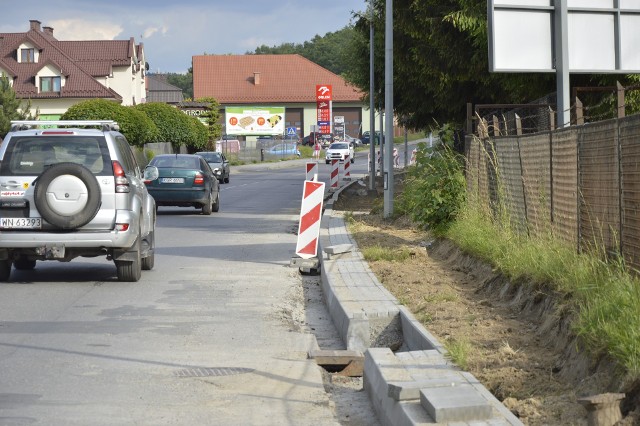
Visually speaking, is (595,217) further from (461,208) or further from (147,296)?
(461,208)

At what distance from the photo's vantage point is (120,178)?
1386 centimetres

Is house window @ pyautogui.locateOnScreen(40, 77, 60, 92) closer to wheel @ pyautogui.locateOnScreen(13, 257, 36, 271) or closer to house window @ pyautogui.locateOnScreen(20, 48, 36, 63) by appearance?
house window @ pyautogui.locateOnScreen(20, 48, 36, 63)

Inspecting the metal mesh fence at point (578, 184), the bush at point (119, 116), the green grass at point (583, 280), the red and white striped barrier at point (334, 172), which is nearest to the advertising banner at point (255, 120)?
the bush at point (119, 116)

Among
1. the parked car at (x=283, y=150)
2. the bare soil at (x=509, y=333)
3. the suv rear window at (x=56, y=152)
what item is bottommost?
the bare soil at (x=509, y=333)

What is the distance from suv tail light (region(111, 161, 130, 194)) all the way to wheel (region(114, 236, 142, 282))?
2.24 ft

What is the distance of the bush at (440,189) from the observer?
18.0 m

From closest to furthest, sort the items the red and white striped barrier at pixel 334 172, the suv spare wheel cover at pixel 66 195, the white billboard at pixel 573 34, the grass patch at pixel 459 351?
1. the grass patch at pixel 459 351
2. the white billboard at pixel 573 34
3. the suv spare wheel cover at pixel 66 195
4. the red and white striped barrier at pixel 334 172

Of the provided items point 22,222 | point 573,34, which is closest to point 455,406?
point 573,34

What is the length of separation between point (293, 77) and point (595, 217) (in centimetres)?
11255

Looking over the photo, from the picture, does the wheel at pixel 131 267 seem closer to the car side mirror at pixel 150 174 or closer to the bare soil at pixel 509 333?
the car side mirror at pixel 150 174

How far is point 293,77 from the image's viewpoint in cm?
12131

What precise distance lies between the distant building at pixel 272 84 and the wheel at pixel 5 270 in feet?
341

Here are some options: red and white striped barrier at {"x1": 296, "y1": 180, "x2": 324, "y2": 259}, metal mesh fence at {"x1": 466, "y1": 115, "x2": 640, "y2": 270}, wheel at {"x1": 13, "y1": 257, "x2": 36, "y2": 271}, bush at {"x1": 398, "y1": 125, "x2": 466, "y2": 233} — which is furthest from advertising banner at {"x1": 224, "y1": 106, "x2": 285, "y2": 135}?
metal mesh fence at {"x1": 466, "y1": 115, "x2": 640, "y2": 270}

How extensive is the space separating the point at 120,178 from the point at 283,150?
8618 cm
